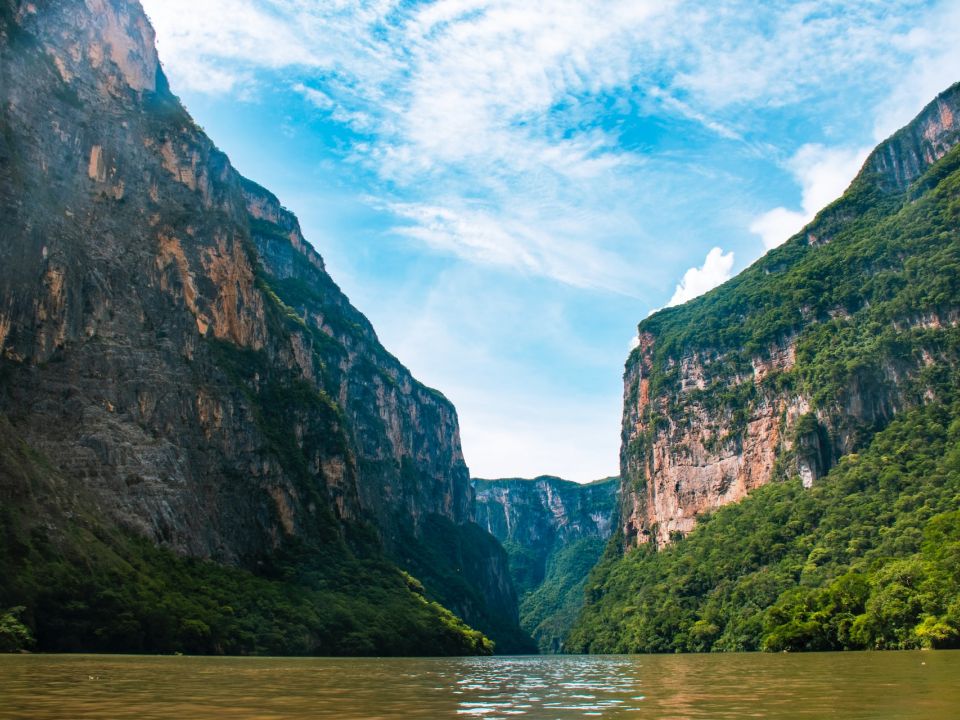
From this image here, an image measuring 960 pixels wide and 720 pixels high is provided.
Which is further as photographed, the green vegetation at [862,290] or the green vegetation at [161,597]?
the green vegetation at [862,290]

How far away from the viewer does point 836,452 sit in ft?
492

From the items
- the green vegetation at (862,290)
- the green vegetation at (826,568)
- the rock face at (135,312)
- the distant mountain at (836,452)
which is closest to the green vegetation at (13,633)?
the rock face at (135,312)

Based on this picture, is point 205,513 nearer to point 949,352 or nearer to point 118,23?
point 118,23

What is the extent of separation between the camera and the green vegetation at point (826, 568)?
72875 millimetres

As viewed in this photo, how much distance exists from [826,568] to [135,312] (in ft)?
340

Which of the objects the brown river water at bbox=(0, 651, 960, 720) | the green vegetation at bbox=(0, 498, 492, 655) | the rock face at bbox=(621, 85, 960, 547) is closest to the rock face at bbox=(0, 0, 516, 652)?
the green vegetation at bbox=(0, 498, 492, 655)

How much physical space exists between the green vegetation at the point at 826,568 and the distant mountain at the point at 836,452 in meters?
0.32

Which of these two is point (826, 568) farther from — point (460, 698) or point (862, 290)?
point (460, 698)

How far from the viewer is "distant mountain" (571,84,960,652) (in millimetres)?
90875

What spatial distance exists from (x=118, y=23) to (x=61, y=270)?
48866 millimetres

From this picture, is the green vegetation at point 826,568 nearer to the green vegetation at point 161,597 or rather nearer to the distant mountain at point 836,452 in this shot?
the distant mountain at point 836,452

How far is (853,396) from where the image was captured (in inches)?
5822

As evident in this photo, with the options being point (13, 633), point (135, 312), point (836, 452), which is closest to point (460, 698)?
point (13, 633)

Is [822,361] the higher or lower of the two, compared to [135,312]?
higher
